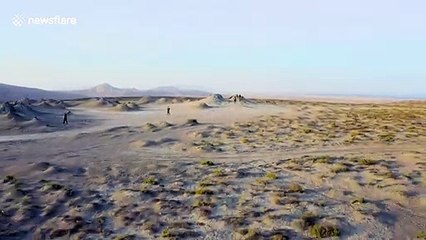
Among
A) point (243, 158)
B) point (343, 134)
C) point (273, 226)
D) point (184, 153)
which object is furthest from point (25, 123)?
point (273, 226)

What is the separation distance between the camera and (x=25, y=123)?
50906 mm

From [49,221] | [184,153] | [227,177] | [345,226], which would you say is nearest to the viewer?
[345,226]

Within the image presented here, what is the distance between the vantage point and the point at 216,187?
75.7 ft

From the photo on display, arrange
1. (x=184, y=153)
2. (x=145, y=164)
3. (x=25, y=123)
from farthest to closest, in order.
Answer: (x=25, y=123)
(x=184, y=153)
(x=145, y=164)

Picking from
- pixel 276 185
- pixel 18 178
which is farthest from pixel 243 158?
pixel 18 178

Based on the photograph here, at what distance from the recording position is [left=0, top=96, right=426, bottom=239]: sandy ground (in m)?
18.1

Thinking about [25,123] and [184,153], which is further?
[25,123]

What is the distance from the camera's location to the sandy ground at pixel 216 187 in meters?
18.1

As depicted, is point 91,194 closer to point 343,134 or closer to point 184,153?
point 184,153

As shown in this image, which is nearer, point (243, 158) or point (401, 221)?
point (401, 221)

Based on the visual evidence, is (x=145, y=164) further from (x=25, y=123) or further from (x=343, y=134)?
(x=25, y=123)

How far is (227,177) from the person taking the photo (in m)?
25.0

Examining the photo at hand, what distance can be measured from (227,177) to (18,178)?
1124cm

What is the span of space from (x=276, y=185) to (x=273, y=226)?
17.5 feet
